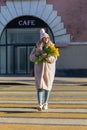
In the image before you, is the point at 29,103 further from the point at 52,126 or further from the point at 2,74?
the point at 2,74

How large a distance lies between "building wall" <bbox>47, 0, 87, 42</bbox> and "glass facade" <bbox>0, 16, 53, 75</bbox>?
91.1 inches

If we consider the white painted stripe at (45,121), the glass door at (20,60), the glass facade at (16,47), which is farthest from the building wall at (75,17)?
the white painted stripe at (45,121)

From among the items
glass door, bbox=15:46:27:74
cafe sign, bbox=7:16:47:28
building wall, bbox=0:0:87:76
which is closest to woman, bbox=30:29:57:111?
building wall, bbox=0:0:87:76

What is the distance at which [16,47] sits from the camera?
109 ft

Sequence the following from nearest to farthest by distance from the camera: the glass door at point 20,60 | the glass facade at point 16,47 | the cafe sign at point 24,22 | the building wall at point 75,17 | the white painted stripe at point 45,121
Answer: the white painted stripe at point 45,121 → the building wall at point 75,17 → the cafe sign at point 24,22 → the glass facade at point 16,47 → the glass door at point 20,60

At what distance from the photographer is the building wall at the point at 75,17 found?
105 ft

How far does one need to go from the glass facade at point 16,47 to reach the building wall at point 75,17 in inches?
91.1

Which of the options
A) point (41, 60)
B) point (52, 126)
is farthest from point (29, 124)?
point (41, 60)

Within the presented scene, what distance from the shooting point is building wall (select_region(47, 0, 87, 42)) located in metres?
32.0

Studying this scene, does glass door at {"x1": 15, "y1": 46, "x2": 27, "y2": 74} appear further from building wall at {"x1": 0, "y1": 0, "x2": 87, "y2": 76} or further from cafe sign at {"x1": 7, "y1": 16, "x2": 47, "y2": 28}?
building wall at {"x1": 0, "y1": 0, "x2": 87, "y2": 76}

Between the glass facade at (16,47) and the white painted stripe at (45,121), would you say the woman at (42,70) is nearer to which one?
the white painted stripe at (45,121)

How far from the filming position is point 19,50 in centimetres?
3350

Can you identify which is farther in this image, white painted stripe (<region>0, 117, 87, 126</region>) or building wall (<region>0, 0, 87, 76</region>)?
building wall (<region>0, 0, 87, 76</region>)

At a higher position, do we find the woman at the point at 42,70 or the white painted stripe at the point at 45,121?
the woman at the point at 42,70
